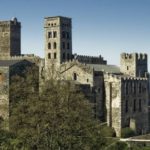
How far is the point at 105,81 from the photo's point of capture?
83.6 m

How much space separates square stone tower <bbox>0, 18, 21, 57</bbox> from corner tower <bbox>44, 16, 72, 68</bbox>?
63.0 feet

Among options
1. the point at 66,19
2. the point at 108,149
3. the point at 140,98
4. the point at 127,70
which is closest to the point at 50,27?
the point at 66,19

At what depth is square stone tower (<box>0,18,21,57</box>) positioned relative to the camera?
115562 millimetres

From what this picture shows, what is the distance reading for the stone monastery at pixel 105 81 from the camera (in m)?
81.2

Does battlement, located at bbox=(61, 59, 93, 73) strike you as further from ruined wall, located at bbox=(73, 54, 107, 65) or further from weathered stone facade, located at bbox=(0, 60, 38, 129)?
ruined wall, located at bbox=(73, 54, 107, 65)

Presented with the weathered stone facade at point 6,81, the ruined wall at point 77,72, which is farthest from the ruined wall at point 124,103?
the weathered stone facade at point 6,81

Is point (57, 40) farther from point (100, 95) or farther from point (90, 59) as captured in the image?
point (100, 95)

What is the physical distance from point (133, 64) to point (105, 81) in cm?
1260

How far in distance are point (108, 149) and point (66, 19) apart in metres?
41.0

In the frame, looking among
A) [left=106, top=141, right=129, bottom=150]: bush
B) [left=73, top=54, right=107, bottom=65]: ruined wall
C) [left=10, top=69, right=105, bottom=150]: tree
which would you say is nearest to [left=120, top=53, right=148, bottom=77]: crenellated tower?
[left=73, top=54, right=107, bottom=65]: ruined wall

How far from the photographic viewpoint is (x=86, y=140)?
49.0 metres

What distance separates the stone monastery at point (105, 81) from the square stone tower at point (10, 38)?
794 inches

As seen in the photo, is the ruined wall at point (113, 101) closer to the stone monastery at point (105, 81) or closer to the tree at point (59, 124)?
the stone monastery at point (105, 81)

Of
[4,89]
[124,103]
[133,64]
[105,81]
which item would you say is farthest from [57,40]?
[124,103]
